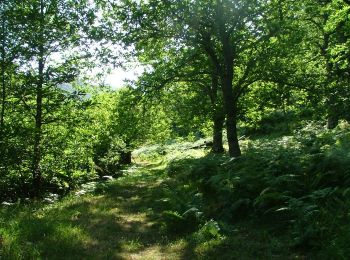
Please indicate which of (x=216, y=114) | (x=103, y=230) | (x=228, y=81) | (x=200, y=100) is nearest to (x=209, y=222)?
(x=103, y=230)

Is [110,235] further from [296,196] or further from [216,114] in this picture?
[216,114]

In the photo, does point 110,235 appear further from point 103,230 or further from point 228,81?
point 228,81

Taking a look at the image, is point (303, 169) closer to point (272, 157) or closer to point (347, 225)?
point (272, 157)

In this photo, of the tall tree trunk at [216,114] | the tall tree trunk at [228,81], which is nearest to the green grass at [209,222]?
the tall tree trunk at [228,81]

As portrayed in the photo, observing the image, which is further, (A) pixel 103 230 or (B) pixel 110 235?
(A) pixel 103 230

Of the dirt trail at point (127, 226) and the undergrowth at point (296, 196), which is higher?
the undergrowth at point (296, 196)

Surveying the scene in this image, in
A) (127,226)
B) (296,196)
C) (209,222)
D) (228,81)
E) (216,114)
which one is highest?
(228,81)

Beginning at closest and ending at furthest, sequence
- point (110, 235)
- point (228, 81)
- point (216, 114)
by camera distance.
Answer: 1. point (110, 235)
2. point (228, 81)
3. point (216, 114)

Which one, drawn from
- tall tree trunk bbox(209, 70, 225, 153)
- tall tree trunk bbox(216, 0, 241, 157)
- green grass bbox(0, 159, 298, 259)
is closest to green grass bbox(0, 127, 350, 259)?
green grass bbox(0, 159, 298, 259)

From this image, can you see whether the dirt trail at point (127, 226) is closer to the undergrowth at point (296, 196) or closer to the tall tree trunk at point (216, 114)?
the undergrowth at point (296, 196)

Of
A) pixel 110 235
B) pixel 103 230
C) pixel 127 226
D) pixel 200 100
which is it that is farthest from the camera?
pixel 200 100

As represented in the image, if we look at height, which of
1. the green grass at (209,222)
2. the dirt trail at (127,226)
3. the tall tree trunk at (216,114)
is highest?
the tall tree trunk at (216,114)

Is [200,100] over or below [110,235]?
over

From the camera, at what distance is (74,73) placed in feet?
31.4
